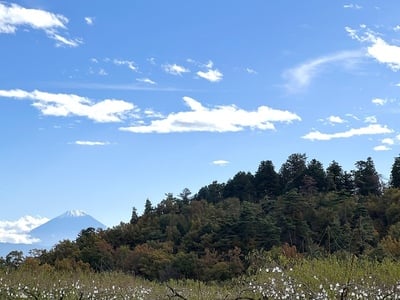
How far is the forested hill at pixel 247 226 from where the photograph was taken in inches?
1336

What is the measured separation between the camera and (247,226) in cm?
3794

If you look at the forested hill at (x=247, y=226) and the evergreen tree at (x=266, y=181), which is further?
the evergreen tree at (x=266, y=181)

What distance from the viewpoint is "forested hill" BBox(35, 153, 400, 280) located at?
111 ft

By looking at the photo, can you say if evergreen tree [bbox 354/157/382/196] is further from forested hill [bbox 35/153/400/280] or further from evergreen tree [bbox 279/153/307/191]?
evergreen tree [bbox 279/153/307/191]

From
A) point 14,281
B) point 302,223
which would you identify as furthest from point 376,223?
point 14,281

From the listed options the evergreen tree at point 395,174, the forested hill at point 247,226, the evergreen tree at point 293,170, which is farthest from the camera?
the evergreen tree at point 293,170

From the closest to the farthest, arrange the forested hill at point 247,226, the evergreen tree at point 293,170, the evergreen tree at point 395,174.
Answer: the forested hill at point 247,226 → the evergreen tree at point 395,174 → the evergreen tree at point 293,170

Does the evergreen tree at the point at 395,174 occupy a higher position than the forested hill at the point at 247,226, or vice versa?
the evergreen tree at the point at 395,174

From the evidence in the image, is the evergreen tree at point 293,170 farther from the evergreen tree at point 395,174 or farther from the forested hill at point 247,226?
the evergreen tree at point 395,174

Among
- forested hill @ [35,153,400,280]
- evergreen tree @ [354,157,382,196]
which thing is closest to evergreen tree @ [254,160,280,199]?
forested hill @ [35,153,400,280]

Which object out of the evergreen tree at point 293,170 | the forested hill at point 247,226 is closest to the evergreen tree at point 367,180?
the forested hill at point 247,226

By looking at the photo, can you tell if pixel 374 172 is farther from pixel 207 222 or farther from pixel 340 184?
pixel 207 222

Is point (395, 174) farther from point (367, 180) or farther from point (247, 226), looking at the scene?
point (247, 226)

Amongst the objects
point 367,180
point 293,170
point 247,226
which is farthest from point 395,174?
point 247,226
